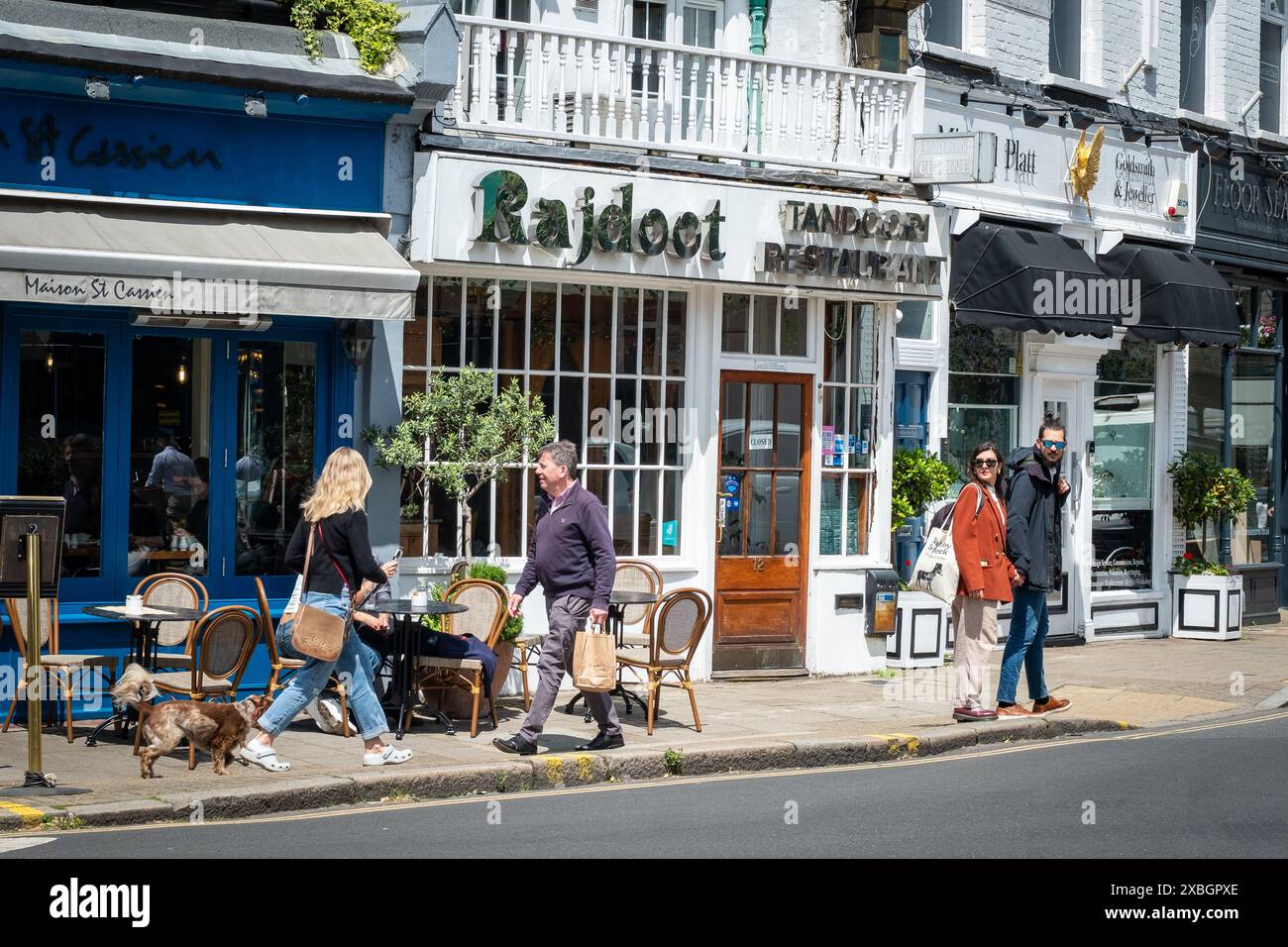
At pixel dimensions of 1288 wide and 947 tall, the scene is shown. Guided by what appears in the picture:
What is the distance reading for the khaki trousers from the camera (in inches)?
466

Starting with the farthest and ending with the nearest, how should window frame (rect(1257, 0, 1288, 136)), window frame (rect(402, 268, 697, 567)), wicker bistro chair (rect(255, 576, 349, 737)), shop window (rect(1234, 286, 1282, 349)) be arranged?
window frame (rect(1257, 0, 1288, 136)), shop window (rect(1234, 286, 1282, 349)), window frame (rect(402, 268, 697, 567)), wicker bistro chair (rect(255, 576, 349, 737))

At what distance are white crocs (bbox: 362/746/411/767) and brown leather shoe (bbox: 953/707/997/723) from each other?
14.0ft

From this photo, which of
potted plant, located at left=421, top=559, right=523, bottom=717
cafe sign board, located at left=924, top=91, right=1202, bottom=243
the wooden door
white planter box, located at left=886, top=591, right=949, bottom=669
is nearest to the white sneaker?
potted plant, located at left=421, top=559, right=523, bottom=717

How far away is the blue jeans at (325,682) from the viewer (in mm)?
9491

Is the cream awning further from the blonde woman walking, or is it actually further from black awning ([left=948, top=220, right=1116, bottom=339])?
black awning ([left=948, top=220, right=1116, bottom=339])

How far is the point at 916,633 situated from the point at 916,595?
0.34m

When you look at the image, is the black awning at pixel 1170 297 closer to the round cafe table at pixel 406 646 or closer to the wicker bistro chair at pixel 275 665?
the round cafe table at pixel 406 646

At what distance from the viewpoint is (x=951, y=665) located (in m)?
15.4

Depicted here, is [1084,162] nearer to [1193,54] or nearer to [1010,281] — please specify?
[1010,281]

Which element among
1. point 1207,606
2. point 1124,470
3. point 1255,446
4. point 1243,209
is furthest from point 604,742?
point 1255,446

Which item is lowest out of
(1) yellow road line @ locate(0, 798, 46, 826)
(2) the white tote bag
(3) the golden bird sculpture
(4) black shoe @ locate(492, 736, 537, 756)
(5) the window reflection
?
(1) yellow road line @ locate(0, 798, 46, 826)

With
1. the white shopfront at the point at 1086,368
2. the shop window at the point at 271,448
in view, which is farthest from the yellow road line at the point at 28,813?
the white shopfront at the point at 1086,368

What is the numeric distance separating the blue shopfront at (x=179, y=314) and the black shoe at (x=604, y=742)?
2.94 meters
